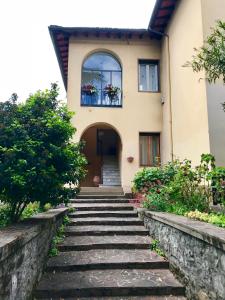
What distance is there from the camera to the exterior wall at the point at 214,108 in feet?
25.4

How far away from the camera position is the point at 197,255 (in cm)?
388

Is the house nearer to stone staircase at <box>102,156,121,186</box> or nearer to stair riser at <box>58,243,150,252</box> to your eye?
stone staircase at <box>102,156,121,186</box>

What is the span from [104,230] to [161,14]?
906cm

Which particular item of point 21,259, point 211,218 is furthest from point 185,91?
point 21,259

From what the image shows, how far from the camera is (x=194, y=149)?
28.5 ft

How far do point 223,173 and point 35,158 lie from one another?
418 cm

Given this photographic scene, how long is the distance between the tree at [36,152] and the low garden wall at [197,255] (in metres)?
2.02

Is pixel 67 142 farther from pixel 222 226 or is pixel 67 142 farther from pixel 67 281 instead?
pixel 222 226

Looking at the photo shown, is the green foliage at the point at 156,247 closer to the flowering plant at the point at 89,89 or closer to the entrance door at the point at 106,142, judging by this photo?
the flowering plant at the point at 89,89

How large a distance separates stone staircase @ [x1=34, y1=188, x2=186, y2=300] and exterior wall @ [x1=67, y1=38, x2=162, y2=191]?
461 centimetres

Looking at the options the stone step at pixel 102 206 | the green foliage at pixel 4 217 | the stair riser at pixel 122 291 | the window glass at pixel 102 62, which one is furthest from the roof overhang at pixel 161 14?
the stair riser at pixel 122 291

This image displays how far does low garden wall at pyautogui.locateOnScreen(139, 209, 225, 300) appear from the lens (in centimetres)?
325

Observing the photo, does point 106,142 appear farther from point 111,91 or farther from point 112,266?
point 112,266

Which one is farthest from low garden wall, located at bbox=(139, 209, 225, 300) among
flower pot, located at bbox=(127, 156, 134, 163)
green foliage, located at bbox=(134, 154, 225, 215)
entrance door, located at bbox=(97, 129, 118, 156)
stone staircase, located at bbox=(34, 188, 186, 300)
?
entrance door, located at bbox=(97, 129, 118, 156)
